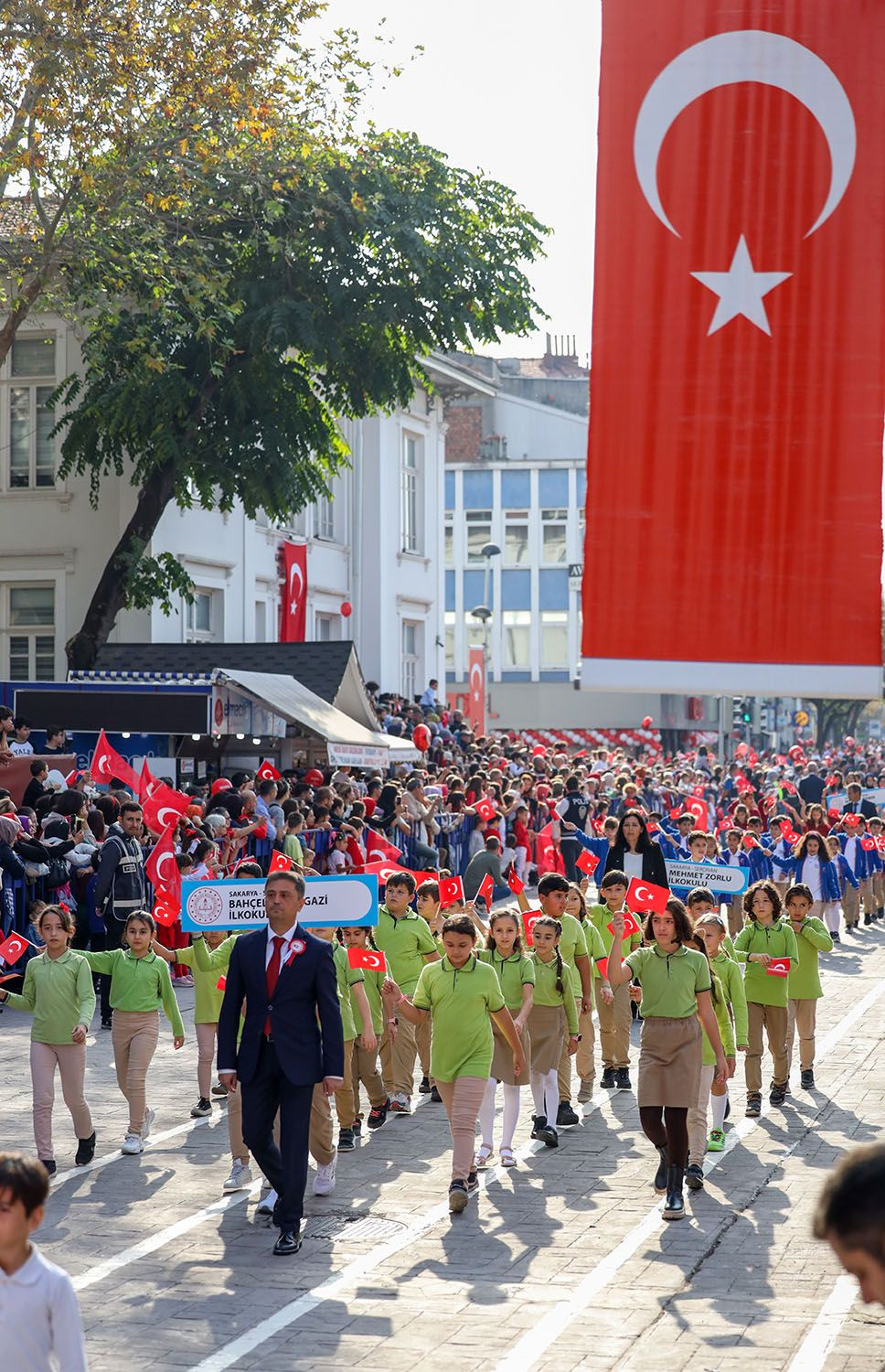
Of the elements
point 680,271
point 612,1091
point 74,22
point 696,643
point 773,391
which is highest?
point 74,22

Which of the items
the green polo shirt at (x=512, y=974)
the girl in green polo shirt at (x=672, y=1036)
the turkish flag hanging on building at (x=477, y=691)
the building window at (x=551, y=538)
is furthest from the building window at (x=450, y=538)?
the girl in green polo shirt at (x=672, y=1036)

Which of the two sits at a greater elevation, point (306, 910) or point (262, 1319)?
point (306, 910)

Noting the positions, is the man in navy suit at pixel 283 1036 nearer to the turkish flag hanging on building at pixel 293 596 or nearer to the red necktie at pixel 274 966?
the red necktie at pixel 274 966

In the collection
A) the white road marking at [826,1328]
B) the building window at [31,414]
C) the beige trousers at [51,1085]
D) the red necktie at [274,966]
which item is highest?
the building window at [31,414]

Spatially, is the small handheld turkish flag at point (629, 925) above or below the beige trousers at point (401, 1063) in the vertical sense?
above

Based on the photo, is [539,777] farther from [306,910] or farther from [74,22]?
[306,910]

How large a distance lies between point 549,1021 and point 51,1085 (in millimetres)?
3101

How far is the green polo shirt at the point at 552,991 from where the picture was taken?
1204cm

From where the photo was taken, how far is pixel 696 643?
551 centimetres

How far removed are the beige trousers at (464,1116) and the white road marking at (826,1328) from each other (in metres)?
2.17

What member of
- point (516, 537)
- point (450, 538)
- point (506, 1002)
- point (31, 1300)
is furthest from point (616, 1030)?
point (450, 538)

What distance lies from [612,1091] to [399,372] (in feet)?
58.1

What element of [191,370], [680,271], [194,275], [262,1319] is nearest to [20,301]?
[194,275]

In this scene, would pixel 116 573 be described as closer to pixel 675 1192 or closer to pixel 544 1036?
pixel 544 1036
